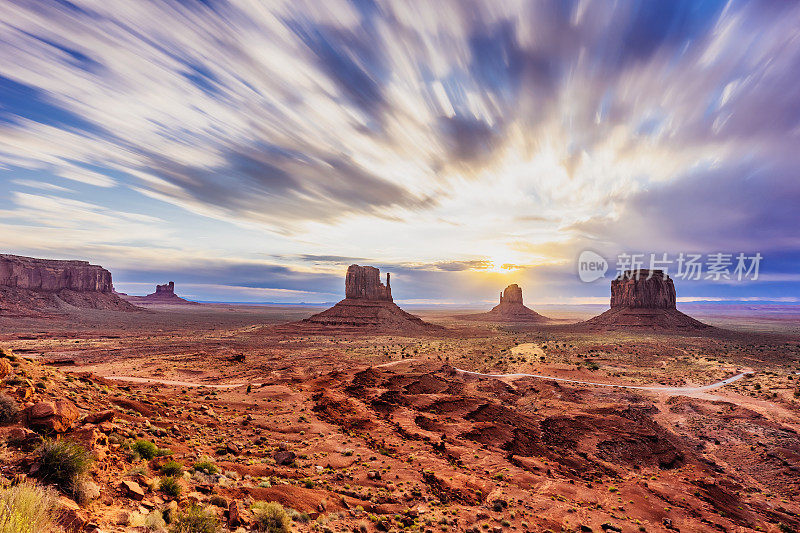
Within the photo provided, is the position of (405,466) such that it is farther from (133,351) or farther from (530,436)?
(133,351)

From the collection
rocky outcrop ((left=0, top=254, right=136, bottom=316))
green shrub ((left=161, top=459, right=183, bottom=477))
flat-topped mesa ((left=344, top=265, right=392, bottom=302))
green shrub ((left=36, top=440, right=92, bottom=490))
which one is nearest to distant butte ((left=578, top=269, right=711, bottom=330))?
flat-topped mesa ((left=344, top=265, right=392, bottom=302))

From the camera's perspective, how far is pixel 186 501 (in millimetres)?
8703

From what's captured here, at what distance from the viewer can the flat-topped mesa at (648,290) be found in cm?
10944

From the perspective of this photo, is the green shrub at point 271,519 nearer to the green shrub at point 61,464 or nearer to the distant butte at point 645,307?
the green shrub at point 61,464

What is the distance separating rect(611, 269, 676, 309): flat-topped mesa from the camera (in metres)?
109

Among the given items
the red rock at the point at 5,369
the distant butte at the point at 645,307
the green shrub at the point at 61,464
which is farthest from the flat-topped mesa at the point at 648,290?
the red rock at the point at 5,369

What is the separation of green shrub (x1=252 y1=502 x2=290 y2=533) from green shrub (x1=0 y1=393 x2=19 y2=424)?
24.4 feet

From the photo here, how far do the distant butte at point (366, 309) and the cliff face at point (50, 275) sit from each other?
12178 centimetres

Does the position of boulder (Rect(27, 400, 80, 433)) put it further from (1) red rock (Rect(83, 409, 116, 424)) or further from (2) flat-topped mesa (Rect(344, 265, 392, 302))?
(2) flat-topped mesa (Rect(344, 265, 392, 302))

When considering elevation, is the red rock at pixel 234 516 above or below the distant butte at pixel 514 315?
above

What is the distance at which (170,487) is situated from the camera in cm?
903

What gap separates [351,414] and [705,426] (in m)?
26.4

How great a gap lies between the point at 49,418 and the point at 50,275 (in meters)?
189

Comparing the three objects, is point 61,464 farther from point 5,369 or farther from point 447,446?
point 447,446
